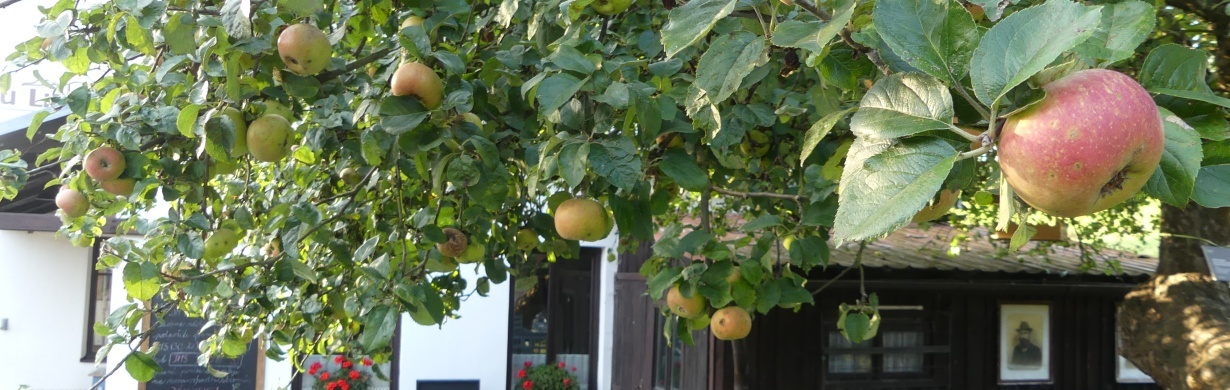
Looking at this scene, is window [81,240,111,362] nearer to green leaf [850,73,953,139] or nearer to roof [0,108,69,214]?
roof [0,108,69,214]

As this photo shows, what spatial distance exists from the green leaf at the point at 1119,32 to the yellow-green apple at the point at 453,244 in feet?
6.85

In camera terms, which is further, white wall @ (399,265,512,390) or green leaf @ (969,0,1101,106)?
white wall @ (399,265,512,390)

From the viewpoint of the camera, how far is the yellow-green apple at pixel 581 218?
2.31 meters

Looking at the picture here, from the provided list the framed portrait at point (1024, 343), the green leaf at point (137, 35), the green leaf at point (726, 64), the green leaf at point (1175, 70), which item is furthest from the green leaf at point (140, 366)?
the framed portrait at point (1024, 343)

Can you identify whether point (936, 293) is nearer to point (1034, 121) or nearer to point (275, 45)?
point (275, 45)

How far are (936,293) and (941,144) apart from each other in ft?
19.3

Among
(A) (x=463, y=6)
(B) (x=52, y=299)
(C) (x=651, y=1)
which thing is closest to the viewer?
(A) (x=463, y=6)

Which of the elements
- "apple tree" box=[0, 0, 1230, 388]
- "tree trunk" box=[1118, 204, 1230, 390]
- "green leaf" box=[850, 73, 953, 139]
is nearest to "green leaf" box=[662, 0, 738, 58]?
"apple tree" box=[0, 0, 1230, 388]

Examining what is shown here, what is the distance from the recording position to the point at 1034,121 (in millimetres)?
795

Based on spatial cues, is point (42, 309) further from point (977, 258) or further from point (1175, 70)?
point (1175, 70)

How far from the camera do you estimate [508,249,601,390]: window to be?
927cm

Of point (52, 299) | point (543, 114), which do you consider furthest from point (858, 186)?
point (52, 299)

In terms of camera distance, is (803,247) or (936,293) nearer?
(803,247)

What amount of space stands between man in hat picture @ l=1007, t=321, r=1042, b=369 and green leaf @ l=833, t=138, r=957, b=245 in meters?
6.39
